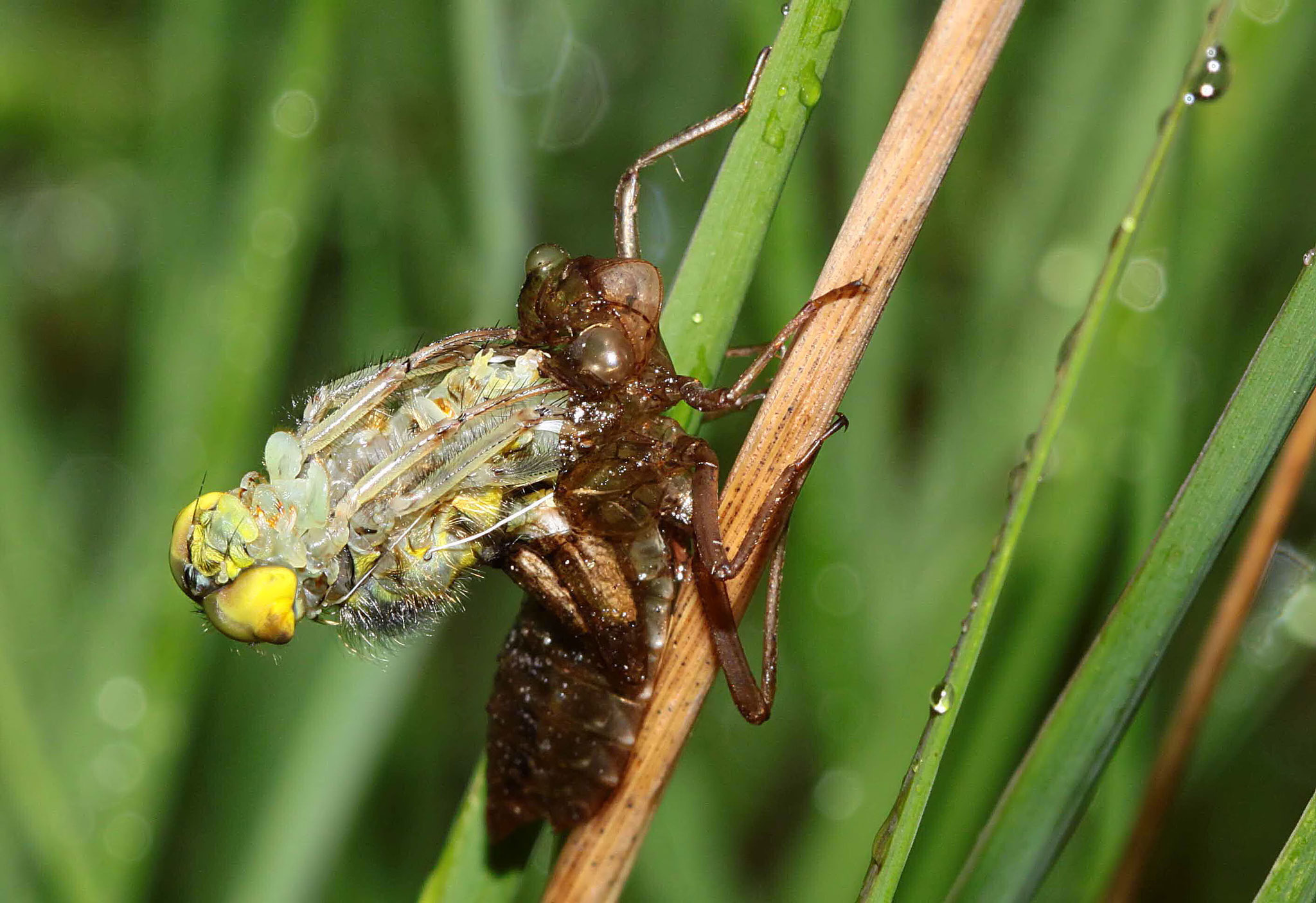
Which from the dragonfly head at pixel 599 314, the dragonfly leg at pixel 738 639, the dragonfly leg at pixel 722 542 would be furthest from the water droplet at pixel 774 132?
the dragonfly leg at pixel 738 639

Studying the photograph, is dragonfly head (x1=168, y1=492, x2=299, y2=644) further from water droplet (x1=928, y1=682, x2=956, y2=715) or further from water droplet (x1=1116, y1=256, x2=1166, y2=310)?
water droplet (x1=1116, y1=256, x2=1166, y2=310)

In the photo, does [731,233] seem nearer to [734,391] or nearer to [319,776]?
[734,391]

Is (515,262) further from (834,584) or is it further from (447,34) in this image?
(834,584)

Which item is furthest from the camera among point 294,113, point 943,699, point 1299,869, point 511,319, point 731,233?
point 511,319

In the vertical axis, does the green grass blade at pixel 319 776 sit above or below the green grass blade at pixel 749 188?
below

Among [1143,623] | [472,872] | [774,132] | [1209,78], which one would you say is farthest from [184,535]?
[1209,78]

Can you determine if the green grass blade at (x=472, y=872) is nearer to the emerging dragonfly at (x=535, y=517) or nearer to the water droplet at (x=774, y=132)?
the emerging dragonfly at (x=535, y=517)
